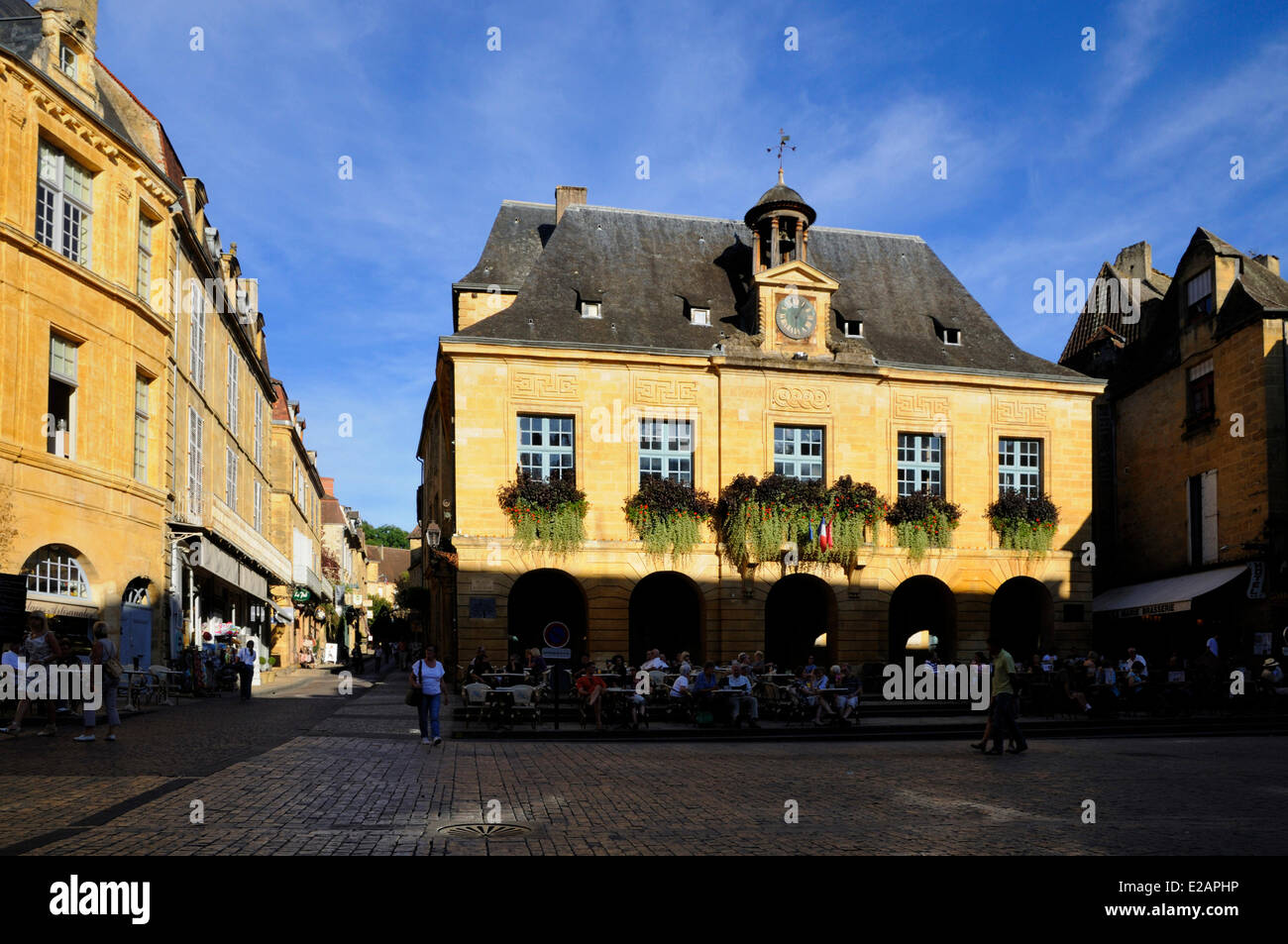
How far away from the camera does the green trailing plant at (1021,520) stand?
28.4 m

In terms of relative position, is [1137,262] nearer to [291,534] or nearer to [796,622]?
Result: [796,622]

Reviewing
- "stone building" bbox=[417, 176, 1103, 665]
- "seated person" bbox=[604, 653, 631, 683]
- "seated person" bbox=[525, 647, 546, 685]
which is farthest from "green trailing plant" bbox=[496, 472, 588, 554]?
"seated person" bbox=[525, 647, 546, 685]

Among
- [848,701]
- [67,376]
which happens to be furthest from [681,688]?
[67,376]

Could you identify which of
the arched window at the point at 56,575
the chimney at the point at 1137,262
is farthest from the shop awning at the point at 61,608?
the chimney at the point at 1137,262

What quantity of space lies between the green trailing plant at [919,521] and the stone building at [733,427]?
413 mm

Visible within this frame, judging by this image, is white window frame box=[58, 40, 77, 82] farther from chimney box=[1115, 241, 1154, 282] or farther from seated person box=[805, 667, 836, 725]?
chimney box=[1115, 241, 1154, 282]

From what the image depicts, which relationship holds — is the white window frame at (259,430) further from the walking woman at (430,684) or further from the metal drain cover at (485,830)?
the metal drain cover at (485,830)

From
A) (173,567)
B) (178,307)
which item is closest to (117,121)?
(178,307)

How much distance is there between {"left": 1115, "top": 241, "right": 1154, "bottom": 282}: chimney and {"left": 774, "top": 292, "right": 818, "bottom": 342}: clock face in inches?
630

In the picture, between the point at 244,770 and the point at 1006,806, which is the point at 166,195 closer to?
the point at 244,770

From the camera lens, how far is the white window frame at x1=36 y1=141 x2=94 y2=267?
20.6 metres

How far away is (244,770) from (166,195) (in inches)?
662
